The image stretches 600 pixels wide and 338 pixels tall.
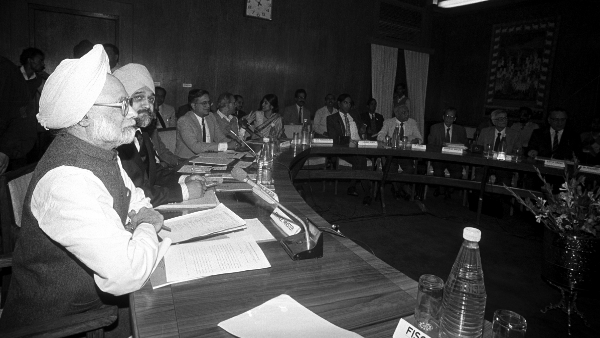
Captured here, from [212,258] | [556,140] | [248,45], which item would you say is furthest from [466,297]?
[248,45]

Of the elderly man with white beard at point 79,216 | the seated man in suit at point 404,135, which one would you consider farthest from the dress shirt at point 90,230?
the seated man in suit at point 404,135

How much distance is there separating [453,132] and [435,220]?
1.66 meters

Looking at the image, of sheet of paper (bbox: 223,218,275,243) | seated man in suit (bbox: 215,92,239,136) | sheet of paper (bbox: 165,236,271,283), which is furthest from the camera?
seated man in suit (bbox: 215,92,239,136)

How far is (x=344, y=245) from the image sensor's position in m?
1.44

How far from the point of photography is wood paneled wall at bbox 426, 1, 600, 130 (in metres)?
6.25

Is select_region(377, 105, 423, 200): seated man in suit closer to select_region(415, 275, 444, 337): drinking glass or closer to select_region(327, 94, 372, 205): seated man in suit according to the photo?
select_region(327, 94, 372, 205): seated man in suit

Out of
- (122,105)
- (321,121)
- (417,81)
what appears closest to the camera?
(122,105)

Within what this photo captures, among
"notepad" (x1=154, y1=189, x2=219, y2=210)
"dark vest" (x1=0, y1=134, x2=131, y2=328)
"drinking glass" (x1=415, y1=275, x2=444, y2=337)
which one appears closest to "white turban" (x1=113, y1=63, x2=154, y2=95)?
"notepad" (x1=154, y1=189, x2=219, y2=210)

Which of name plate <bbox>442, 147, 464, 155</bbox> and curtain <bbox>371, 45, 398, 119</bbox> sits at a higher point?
curtain <bbox>371, 45, 398, 119</bbox>

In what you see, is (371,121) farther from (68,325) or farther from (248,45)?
(68,325)

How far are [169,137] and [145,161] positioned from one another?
1476 millimetres

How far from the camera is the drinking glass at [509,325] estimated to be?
2.64 ft

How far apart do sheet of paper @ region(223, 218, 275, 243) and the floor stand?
2.21ft

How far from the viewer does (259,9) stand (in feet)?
21.8
